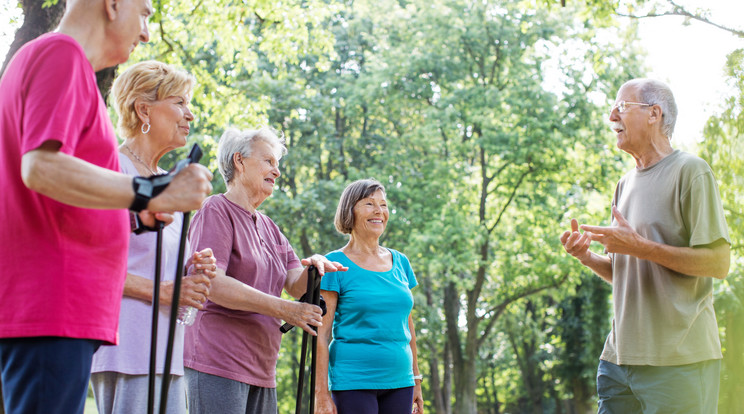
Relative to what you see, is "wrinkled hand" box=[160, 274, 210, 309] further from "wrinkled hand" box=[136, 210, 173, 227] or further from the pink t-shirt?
the pink t-shirt

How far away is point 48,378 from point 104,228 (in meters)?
0.38

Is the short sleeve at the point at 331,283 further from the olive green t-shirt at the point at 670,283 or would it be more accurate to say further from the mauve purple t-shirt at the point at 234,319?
the olive green t-shirt at the point at 670,283

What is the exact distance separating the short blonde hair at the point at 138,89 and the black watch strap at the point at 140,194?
3.49ft

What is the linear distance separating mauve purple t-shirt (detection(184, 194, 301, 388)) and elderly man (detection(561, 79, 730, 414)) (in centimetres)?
143

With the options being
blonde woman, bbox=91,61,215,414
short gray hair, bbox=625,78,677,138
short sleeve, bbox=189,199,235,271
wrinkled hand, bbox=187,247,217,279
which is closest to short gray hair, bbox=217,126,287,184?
short sleeve, bbox=189,199,235,271

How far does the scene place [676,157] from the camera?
3.05 meters

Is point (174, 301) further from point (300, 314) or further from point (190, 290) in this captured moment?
point (300, 314)

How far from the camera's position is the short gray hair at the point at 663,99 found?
319 centimetres

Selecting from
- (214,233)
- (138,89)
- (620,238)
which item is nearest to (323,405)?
(214,233)

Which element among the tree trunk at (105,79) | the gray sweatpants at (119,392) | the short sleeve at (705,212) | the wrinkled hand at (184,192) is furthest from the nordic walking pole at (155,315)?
the tree trunk at (105,79)

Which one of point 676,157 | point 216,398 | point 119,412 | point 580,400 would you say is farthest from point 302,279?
point 580,400

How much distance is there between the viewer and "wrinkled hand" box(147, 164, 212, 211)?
66.1 inches

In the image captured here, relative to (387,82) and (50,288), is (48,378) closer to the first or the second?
(50,288)

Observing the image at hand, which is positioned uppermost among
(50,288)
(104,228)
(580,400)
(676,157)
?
(676,157)
